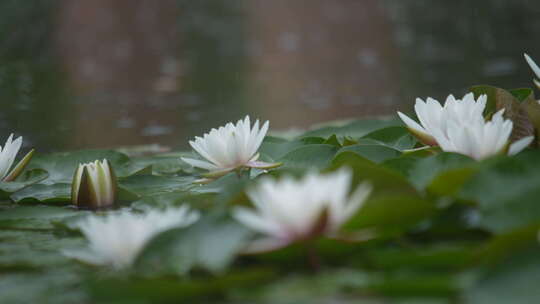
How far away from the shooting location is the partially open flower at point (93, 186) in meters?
1.41

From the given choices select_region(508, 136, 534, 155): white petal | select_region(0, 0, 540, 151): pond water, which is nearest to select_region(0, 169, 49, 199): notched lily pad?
select_region(508, 136, 534, 155): white petal

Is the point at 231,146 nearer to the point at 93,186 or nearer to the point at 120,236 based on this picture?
the point at 93,186

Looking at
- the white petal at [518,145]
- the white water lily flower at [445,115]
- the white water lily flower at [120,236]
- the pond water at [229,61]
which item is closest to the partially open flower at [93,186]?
the white water lily flower at [120,236]

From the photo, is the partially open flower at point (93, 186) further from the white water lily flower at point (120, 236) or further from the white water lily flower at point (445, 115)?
the white water lily flower at point (445, 115)

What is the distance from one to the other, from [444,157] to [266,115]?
320 cm

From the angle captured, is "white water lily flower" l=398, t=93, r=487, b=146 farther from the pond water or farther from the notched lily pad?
the pond water

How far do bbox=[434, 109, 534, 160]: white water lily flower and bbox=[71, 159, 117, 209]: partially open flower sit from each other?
2.21ft

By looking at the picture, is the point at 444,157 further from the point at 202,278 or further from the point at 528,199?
the point at 202,278

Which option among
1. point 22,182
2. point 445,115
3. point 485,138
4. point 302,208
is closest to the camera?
point 302,208

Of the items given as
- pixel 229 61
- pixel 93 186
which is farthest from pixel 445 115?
pixel 229 61

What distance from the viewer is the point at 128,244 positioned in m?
0.91

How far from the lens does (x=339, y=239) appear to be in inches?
34.9

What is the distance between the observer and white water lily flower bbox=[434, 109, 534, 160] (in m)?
1.10

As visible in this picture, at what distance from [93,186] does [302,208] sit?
721 mm
